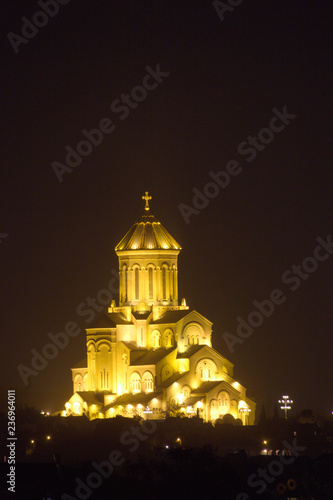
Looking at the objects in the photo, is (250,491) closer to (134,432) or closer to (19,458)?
(19,458)

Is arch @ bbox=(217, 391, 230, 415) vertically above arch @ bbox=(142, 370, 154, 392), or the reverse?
arch @ bbox=(142, 370, 154, 392)

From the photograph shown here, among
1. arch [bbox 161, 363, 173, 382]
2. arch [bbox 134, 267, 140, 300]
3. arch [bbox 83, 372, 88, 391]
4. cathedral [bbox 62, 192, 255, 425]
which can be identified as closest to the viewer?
cathedral [bbox 62, 192, 255, 425]

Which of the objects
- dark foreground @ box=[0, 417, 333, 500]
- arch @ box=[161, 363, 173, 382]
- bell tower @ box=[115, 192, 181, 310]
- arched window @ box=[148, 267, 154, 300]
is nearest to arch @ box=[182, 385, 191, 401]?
arch @ box=[161, 363, 173, 382]

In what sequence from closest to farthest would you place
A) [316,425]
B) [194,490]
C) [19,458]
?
1. [194,490]
2. [19,458]
3. [316,425]

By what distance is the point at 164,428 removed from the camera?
10156 cm

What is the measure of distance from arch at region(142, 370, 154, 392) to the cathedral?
1.1 inches

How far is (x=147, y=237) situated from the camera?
368ft

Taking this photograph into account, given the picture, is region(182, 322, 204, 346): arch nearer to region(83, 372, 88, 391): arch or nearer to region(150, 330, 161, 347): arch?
region(150, 330, 161, 347): arch

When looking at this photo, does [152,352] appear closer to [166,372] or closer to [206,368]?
[166,372]

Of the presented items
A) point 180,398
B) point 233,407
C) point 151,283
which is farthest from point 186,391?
point 151,283

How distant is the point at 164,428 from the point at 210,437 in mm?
3101

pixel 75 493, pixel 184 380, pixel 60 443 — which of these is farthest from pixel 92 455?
pixel 75 493

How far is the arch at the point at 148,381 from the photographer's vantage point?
10825 centimetres

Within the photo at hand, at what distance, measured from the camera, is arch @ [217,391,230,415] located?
108 meters
